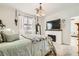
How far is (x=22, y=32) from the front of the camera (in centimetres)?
211

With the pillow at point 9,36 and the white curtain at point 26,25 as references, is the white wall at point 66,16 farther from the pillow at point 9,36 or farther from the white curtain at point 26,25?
the pillow at point 9,36

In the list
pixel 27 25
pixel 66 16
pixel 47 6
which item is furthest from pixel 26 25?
pixel 66 16

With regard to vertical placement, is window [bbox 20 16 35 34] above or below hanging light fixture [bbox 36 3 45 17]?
below

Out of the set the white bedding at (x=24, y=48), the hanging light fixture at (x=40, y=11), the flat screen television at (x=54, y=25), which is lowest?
the white bedding at (x=24, y=48)

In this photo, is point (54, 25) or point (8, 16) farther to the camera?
point (54, 25)

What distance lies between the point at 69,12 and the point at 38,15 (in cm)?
47

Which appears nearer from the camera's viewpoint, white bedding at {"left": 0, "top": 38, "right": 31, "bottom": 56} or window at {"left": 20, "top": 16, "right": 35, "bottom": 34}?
white bedding at {"left": 0, "top": 38, "right": 31, "bottom": 56}

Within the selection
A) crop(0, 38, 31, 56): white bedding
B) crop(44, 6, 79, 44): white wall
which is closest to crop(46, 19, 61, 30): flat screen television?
crop(44, 6, 79, 44): white wall

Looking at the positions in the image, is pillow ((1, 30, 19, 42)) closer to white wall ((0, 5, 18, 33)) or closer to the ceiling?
white wall ((0, 5, 18, 33))

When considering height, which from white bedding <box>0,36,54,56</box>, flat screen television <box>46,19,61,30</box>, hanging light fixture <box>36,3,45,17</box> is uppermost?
hanging light fixture <box>36,3,45,17</box>

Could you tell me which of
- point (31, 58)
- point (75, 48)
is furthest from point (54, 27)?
point (31, 58)

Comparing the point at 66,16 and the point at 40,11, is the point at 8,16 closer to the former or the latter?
the point at 40,11

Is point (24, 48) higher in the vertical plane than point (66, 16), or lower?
lower

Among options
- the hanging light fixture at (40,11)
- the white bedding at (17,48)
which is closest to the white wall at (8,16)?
the white bedding at (17,48)
